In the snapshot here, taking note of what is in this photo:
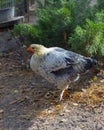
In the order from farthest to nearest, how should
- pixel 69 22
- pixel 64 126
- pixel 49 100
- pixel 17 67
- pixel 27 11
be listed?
pixel 27 11, pixel 17 67, pixel 69 22, pixel 49 100, pixel 64 126

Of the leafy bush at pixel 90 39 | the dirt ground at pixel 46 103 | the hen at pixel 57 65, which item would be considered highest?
the leafy bush at pixel 90 39

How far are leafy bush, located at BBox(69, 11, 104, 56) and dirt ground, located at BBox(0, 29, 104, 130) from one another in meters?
0.42

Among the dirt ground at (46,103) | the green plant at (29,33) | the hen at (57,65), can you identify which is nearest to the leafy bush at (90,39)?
the hen at (57,65)

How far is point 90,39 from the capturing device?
4.19m

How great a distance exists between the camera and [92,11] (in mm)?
4930

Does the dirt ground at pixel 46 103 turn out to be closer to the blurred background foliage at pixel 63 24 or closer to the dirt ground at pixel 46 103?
the dirt ground at pixel 46 103

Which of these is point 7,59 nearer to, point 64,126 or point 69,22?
point 69,22

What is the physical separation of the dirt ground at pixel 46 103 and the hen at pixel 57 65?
23 cm

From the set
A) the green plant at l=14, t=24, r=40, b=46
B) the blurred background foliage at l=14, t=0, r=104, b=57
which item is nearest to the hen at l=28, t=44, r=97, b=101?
the blurred background foliage at l=14, t=0, r=104, b=57

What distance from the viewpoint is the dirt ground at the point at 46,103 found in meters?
Answer: 3.59

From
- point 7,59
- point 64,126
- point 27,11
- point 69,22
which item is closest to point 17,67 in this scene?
point 7,59

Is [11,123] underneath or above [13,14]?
underneath

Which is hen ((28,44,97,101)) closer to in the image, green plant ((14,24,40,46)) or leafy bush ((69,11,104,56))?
leafy bush ((69,11,104,56))

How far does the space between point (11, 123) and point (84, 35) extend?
1.33 metres
